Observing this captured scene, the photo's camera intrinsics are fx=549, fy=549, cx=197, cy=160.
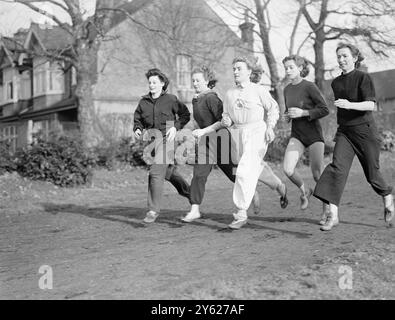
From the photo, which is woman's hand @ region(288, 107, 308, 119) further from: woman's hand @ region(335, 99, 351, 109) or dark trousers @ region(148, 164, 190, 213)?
dark trousers @ region(148, 164, 190, 213)

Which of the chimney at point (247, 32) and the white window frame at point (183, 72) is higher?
the chimney at point (247, 32)

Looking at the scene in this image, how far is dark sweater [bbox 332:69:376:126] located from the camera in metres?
5.88

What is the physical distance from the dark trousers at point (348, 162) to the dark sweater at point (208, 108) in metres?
1.68

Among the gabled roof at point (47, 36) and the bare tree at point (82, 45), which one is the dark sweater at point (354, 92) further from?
the gabled roof at point (47, 36)

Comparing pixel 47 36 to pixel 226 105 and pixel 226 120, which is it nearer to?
pixel 226 105

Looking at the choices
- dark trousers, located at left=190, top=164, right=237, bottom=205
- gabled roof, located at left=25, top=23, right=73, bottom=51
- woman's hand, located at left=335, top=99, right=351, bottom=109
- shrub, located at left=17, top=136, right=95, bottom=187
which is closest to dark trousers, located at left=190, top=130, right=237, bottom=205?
dark trousers, located at left=190, top=164, right=237, bottom=205

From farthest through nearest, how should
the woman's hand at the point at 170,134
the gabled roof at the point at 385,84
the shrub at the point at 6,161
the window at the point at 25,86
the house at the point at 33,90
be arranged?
the gabled roof at the point at 385,84 → the window at the point at 25,86 → the house at the point at 33,90 → the shrub at the point at 6,161 → the woman's hand at the point at 170,134

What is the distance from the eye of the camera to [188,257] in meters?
4.99

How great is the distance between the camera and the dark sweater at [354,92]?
588 cm

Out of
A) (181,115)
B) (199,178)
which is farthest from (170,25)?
(199,178)

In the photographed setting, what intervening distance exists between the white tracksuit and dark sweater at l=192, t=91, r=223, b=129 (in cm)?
35

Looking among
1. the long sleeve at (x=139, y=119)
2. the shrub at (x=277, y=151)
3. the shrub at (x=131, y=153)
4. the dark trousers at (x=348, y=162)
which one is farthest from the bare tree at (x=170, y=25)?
the dark trousers at (x=348, y=162)

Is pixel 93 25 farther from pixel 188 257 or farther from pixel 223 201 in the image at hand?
pixel 188 257

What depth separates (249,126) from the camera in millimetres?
6602
